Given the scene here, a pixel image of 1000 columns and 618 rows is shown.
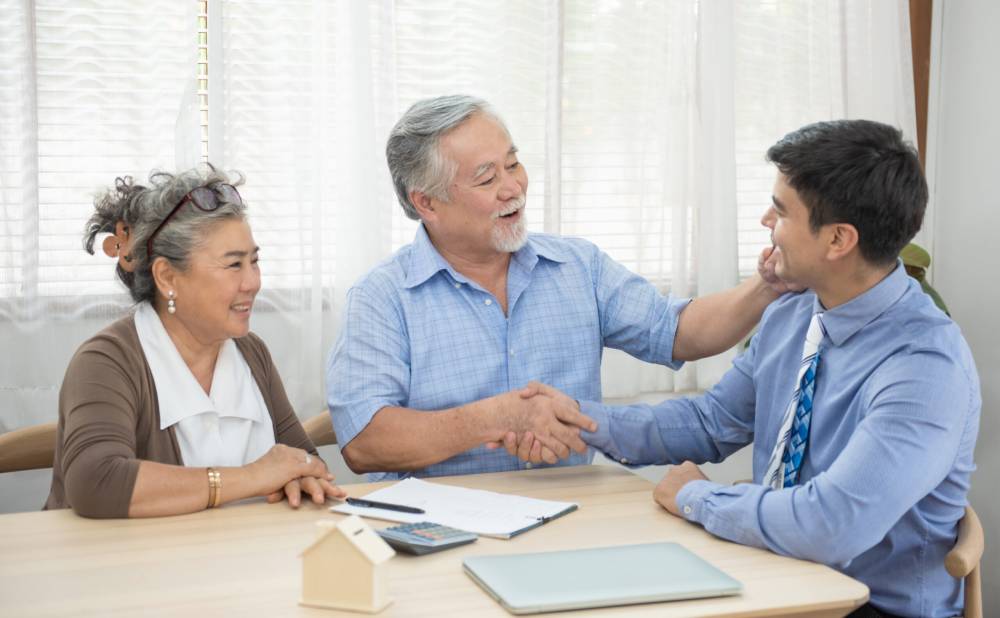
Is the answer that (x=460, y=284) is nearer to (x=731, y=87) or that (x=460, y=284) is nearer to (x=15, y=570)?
(x=15, y=570)

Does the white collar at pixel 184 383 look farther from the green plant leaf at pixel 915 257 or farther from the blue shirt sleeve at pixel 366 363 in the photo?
the green plant leaf at pixel 915 257

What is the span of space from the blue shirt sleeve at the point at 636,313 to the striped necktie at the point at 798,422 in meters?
0.60

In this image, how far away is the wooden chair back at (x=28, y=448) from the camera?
7.72 ft

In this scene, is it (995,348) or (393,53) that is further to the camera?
(995,348)

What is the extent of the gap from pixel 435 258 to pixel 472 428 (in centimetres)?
44

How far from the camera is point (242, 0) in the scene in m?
2.76

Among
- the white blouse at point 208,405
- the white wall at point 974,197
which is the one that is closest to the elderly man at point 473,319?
the white blouse at point 208,405

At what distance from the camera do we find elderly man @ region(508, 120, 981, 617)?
1.58 metres

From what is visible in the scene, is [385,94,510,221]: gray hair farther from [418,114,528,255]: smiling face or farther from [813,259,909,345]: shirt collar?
[813,259,909,345]: shirt collar

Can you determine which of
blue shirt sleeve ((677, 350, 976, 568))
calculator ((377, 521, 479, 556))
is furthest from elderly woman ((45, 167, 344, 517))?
blue shirt sleeve ((677, 350, 976, 568))

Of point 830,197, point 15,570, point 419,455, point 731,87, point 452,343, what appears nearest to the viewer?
point 15,570

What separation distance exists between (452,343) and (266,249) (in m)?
0.80

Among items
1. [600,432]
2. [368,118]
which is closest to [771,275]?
[600,432]

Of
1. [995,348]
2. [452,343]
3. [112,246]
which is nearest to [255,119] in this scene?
[112,246]
